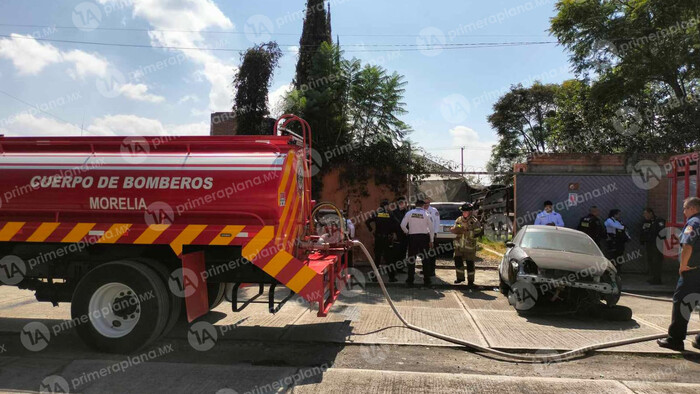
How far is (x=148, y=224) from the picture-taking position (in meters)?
5.62

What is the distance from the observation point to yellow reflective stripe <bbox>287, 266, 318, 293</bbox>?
17.9ft

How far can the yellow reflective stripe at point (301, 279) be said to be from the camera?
17.9 feet

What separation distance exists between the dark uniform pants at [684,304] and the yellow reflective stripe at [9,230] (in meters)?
7.84

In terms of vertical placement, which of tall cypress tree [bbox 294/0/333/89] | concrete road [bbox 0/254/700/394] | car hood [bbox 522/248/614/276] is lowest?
concrete road [bbox 0/254/700/394]

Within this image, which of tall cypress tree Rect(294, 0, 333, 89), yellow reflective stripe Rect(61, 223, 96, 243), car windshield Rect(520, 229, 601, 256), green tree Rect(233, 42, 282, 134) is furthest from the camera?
tall cypress tree Rect(294, 0, 333, 89)

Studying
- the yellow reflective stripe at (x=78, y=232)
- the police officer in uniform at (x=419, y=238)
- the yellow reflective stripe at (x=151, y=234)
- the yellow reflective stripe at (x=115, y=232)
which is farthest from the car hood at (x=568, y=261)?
the yellow reflective stripe at (x=78, y=232)

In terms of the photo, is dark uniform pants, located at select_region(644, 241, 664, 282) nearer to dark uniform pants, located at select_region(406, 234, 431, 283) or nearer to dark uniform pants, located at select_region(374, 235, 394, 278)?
dark uniform pants, located at select_region(406, 234, 431, 283)

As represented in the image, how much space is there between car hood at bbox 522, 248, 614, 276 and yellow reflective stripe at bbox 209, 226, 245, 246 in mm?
4950

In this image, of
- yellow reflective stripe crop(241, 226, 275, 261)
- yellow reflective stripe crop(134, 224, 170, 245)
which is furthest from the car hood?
yellow reflective stripe crop(134, 224, 170, 245)

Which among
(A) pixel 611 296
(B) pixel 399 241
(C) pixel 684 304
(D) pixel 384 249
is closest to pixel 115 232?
(C) pixel 684 304

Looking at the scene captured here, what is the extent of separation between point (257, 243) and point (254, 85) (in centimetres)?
1142

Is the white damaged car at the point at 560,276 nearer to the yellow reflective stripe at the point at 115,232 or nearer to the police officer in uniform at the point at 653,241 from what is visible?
the police officer in uniform at the point at 653,241

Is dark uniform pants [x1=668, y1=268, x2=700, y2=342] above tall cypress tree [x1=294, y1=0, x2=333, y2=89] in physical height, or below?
below

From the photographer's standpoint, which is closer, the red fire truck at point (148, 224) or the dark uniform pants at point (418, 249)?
the red fire truck at point (148, 224)
